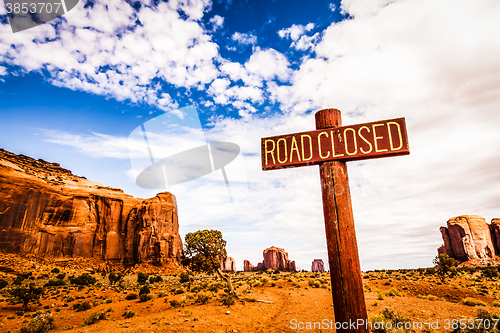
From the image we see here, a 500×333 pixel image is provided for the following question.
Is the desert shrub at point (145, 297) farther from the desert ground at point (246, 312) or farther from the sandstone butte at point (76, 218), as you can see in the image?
the sandstone butte at point (76, 218)

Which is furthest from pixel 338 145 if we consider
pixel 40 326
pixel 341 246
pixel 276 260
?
pixel 276 260

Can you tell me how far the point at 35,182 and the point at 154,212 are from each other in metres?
27.9

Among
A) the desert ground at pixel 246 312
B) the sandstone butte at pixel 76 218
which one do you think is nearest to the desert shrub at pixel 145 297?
the desert ground at pixel 246 312

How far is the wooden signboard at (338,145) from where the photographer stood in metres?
2.77

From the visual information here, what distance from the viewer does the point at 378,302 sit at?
1320 centimetres

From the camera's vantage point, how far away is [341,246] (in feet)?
8.58

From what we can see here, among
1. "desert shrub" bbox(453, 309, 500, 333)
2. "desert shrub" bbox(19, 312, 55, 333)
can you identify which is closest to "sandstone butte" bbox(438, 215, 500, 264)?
"desert shrub" bbox(453, 309, 500, 333)

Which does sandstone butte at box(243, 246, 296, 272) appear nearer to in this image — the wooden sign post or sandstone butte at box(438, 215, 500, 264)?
sandstone butte at box(438, 215, 500, 264)

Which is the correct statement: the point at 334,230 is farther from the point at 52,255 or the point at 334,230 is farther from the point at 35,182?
the point at 35,182

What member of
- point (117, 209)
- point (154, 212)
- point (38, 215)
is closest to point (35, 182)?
point (38, 215)

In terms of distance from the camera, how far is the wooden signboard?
277cm

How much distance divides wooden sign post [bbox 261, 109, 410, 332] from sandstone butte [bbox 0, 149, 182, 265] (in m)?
63.8

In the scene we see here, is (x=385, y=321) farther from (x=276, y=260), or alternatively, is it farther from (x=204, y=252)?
(x=276, y=260)

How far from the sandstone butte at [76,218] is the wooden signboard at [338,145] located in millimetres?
63552
